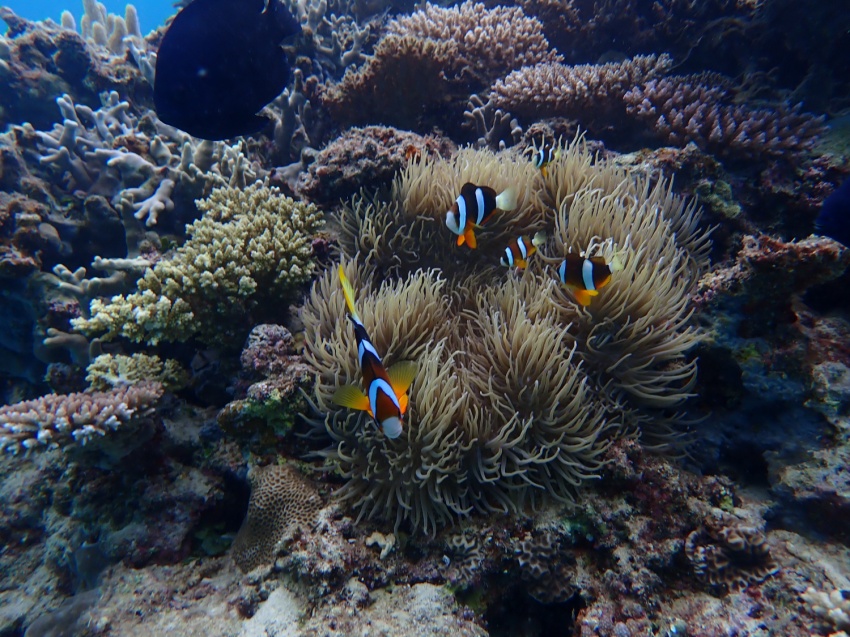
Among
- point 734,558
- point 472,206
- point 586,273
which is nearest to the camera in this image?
point 734,558

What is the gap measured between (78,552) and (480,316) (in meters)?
3.33

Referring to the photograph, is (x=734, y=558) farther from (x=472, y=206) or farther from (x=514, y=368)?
(x=472, y=206)

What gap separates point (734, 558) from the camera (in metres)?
2.41

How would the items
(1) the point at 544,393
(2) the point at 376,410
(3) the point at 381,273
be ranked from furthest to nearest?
(3) the point at 381,273, (1) the point at 544,393, (2) the point at 376,410

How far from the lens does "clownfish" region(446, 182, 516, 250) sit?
3061 mm

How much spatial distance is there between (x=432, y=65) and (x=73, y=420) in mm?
5307

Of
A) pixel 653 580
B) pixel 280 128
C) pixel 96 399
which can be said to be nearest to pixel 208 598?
pixel 96 399

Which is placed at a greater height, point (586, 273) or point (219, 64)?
point (219, 64)

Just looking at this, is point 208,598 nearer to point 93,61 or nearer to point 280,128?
point 280,128

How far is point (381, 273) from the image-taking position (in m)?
3.87

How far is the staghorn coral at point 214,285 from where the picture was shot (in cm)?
351

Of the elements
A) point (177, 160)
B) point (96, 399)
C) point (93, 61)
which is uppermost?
point (93, 61)

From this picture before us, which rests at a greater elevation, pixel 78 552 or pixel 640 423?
pixel 640 423

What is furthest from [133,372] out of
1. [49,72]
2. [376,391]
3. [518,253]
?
[49,72]
